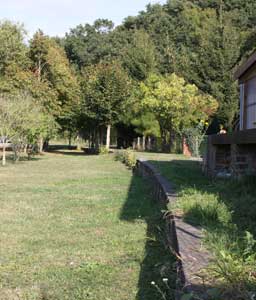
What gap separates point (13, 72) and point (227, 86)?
16424mm

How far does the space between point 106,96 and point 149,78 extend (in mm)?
4714

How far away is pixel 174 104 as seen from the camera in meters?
31.2

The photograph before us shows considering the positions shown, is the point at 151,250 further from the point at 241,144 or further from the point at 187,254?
the point at 241,144

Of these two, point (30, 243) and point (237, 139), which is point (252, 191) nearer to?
point (237, 139)

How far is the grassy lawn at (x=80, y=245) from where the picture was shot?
4.91 metres

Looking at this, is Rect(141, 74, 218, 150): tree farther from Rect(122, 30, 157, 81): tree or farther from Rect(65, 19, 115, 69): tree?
Rect(65, 19, 115, 69): tree

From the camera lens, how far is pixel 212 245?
15.2 ft

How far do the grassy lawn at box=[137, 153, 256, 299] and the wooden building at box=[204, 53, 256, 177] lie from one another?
865 mm

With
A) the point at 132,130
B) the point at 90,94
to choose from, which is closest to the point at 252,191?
the point at 90,94

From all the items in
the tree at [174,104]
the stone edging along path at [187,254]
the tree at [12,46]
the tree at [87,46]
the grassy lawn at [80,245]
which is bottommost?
the grassy lawn at [80,245]

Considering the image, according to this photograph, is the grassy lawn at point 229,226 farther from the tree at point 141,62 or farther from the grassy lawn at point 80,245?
the tree at point 141,62

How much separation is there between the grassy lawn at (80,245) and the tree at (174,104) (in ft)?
63.3

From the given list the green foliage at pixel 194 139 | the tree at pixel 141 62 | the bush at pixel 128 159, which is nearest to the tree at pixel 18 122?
the bush at pixel 128 159

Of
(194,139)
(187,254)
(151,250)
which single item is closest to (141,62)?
(194,139)
